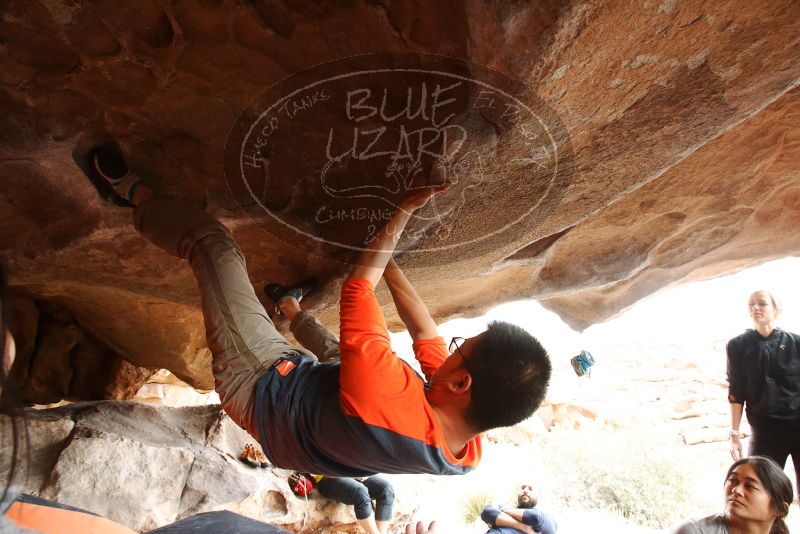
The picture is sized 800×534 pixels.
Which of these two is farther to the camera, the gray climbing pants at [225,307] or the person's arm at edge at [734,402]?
the person's arm at edge at [734,402]

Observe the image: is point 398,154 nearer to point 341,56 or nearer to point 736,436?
point 341,56

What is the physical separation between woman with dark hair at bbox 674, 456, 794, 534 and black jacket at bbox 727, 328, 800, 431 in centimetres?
74

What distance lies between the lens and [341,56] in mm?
1796

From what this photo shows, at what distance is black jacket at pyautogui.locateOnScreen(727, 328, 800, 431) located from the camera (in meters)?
3.25

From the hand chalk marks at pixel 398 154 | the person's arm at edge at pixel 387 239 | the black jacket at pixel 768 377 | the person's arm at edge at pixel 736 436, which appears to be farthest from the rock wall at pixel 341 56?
the person's arm at edge at pixel 736 436

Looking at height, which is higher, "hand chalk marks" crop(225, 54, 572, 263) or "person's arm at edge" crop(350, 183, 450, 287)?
"hand chalk marks" crop(225, 54, 572, 263)

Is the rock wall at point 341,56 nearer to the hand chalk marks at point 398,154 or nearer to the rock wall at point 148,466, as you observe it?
the hand chalk marks at point 398,154

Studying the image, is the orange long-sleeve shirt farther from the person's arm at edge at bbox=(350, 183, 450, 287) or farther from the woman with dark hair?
the woman with dark hair

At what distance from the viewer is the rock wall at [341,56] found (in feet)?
4.70

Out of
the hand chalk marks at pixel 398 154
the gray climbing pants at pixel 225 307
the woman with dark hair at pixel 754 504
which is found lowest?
the woman with dark hair at pixel 754 504

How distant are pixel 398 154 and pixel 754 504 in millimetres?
2535

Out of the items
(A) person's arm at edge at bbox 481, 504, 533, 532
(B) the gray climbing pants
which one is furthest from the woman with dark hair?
(B) the gray climbing pants

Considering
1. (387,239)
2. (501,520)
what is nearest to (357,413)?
(387,239)

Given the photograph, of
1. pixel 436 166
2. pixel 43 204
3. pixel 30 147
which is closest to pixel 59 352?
pixel 43 204
